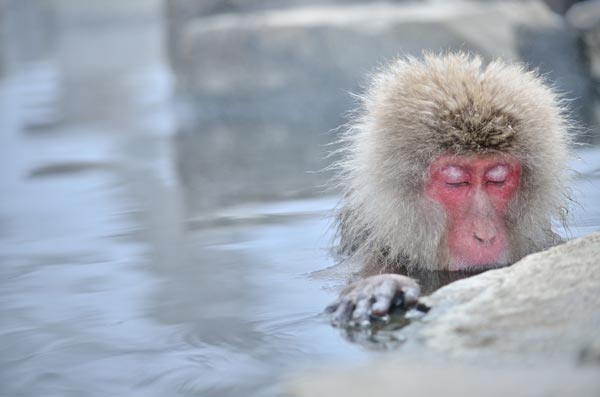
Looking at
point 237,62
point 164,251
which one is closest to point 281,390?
point 164,251

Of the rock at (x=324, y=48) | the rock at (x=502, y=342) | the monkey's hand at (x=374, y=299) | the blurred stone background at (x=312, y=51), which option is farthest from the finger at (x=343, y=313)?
the rock at (x=324, y=48)

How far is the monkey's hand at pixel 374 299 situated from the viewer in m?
3.08

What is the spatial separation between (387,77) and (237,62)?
6361mm

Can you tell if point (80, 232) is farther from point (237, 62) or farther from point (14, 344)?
point (237, 62)

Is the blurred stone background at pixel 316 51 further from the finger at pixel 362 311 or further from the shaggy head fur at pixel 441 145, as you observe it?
the finger at pixel 362 311

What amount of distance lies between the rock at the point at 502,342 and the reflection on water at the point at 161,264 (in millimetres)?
174

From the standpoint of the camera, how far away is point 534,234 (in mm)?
3855

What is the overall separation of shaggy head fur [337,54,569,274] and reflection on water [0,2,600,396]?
0.32 m

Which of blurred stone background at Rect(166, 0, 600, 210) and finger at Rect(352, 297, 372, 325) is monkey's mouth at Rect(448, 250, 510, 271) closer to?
finger at Rect(352, 297, 372, 325)

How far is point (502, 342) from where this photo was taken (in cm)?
258

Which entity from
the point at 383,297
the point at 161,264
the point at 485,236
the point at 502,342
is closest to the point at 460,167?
the point at 485,236

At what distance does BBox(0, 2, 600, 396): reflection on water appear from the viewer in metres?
2.96

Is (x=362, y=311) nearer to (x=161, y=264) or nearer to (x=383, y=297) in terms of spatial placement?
(x=383, y=297)

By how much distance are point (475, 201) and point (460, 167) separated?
0.13 m
